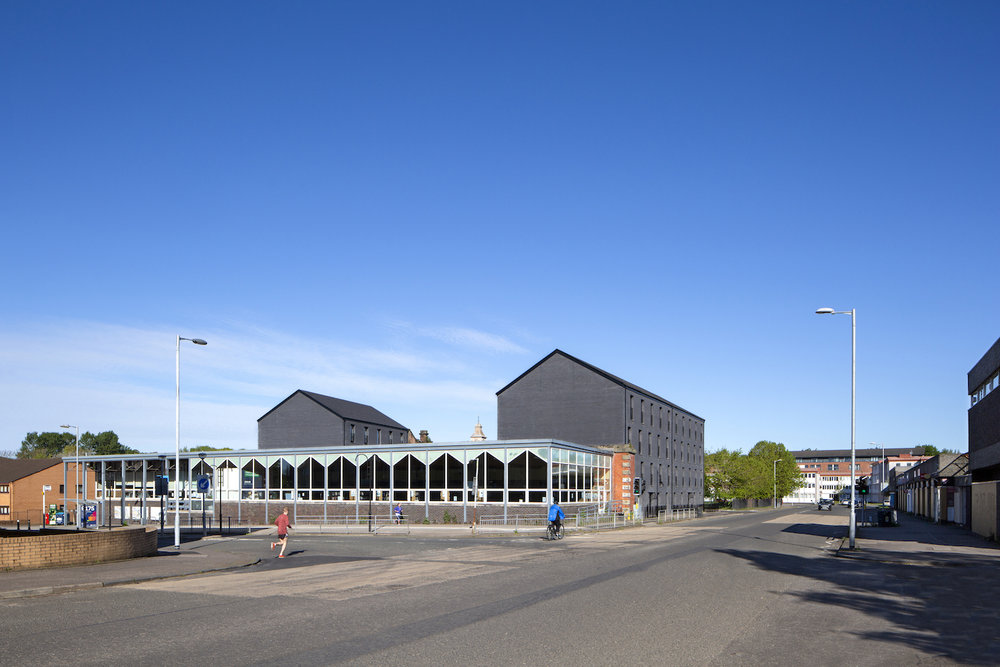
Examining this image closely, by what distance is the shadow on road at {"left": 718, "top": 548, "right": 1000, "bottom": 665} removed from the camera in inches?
467

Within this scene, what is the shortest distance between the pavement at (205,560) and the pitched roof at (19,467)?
187 feet

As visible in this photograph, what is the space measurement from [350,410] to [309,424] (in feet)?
21.2

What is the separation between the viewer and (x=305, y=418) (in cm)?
7825

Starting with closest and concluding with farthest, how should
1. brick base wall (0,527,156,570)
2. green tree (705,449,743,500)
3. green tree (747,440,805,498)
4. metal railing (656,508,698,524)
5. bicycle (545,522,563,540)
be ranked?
brick base wall (0,527,156,570) < bicycle (545,522,563,540) < metal railing (656,508,698,524) < green tree (705,449,743,500) < green tree (747,440,805,498)

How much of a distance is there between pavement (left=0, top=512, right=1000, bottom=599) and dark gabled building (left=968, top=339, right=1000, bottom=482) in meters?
4.71

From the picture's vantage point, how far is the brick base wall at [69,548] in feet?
69.1

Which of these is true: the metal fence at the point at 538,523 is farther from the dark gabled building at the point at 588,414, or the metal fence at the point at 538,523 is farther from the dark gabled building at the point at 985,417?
the dark gabled building at the point at 985,417

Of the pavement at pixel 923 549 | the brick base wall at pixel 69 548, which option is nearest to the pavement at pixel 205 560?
the pavement at pixel 923 549

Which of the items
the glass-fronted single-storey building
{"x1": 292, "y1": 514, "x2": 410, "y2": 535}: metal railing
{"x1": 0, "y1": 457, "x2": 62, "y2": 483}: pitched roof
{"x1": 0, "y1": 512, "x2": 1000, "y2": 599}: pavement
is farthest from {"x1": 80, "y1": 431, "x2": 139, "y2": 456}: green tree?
{"x1": 0, "y1": 512, "x2": 1000, "y2": 599}: pavement

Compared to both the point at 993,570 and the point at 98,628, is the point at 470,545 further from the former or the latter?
the point at 98,628

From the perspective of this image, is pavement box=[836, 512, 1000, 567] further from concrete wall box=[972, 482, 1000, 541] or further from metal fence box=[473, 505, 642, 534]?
metal fence box=[473, 505, 642, 534]

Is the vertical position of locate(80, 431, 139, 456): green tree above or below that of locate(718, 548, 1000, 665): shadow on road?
below

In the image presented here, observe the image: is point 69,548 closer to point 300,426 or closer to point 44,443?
point 300,426

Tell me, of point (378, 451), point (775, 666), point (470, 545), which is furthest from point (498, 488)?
point (775, 666)
